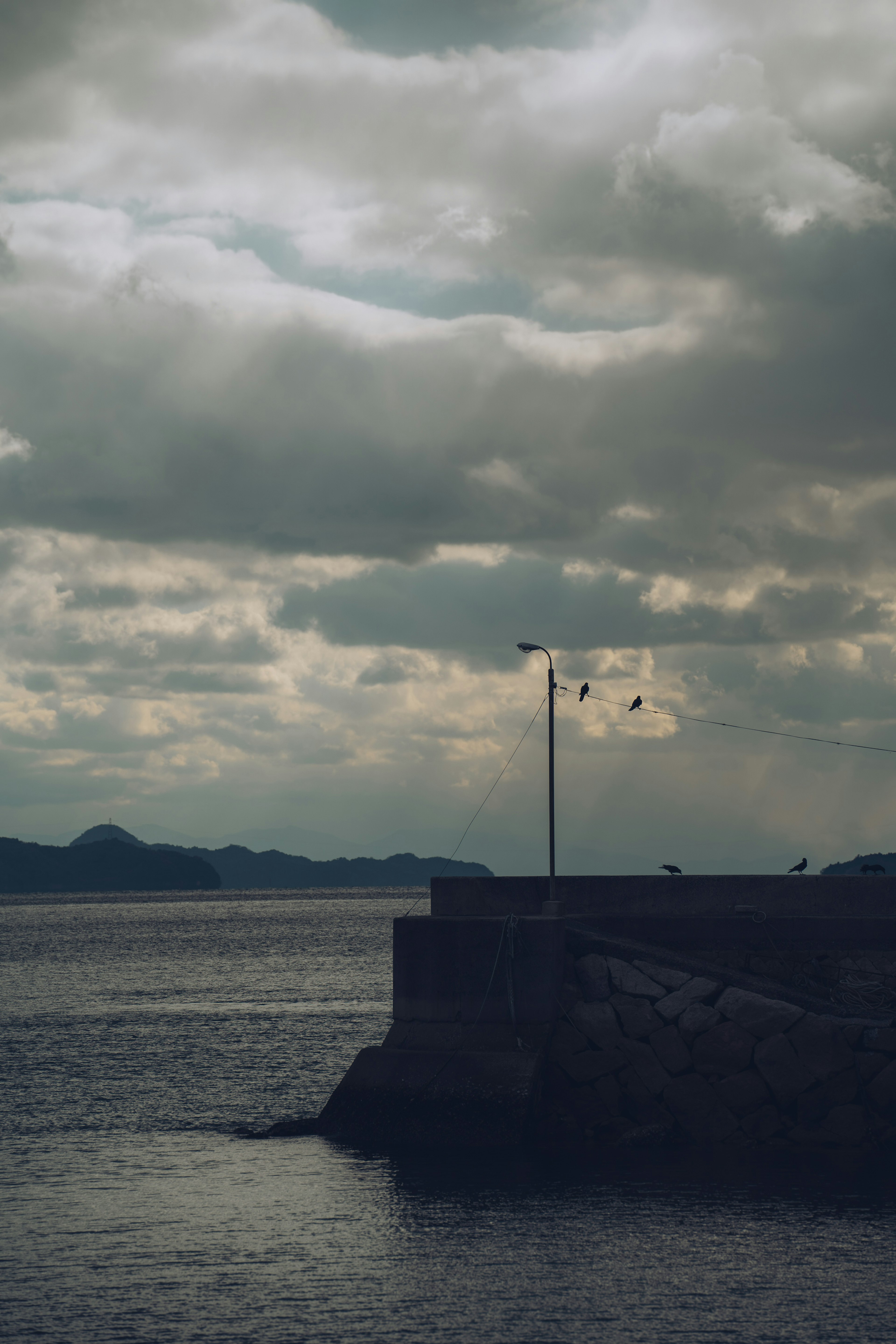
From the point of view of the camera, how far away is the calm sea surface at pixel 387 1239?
13.6 m

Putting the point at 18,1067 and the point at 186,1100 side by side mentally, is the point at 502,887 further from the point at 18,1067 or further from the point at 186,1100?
the point at 18,1067

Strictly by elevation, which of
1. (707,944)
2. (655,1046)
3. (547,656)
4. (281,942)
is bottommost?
(281,942)

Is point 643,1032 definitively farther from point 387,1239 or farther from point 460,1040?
point 387,1239

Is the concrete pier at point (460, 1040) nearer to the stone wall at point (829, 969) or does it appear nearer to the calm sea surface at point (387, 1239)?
the calm sea surface at point (387, 1239)

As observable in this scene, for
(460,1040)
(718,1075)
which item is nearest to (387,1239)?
(460,1040)

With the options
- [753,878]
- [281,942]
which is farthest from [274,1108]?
[281,942]

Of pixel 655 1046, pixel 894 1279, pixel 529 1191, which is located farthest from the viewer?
pixel 655 1046

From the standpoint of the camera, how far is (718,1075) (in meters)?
21.8

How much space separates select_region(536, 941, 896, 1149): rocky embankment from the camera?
21156 mm

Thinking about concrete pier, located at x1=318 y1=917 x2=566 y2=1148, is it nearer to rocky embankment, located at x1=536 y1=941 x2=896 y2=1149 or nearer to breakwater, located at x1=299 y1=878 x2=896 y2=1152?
breakwater, located at x1=299 y1=878 x2=896 y2=1152

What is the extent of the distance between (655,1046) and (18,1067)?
836 inches

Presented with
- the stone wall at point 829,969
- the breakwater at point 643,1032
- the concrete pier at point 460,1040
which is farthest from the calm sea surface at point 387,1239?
the stone wall at point 829,969

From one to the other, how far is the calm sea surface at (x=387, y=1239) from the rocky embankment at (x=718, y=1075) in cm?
115

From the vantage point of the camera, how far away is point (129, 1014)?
1949 inches
